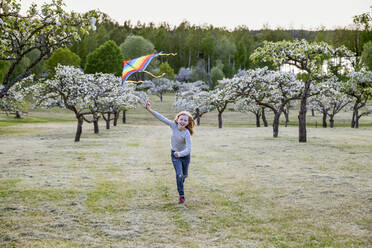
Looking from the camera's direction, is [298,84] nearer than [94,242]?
No

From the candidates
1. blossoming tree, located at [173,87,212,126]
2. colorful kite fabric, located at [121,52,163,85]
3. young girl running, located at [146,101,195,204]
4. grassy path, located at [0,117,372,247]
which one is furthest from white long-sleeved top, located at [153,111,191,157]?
blossoming tree, located at [173,87,212,126]

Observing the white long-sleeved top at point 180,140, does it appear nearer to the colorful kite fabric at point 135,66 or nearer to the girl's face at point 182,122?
the girl's face at point 182,122

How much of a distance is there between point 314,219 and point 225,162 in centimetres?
1074

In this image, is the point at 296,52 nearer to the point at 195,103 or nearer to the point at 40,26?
the point at 40,26

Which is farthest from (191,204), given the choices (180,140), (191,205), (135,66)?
(135,66)

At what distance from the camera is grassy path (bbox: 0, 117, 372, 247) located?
7.53 m

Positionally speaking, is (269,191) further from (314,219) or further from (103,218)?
(103,218)

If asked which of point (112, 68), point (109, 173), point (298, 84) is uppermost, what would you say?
point (112, 68)

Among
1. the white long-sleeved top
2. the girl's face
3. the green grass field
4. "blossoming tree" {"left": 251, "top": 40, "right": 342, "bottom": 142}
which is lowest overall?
the green grass field

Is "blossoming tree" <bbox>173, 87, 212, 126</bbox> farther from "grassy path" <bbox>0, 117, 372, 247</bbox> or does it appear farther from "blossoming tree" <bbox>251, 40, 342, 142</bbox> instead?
"grassy path" <bbox>0, 117, 372, 247</bbox>

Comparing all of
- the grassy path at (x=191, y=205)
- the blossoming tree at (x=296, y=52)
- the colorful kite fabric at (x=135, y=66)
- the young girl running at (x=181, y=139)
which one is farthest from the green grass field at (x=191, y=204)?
the blossoming tree at (x=296, y=52)

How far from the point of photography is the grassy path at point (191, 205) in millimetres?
7531

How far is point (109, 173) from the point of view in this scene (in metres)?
16.1

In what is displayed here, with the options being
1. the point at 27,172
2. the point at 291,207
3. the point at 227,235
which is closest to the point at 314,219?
the point at 291,207
